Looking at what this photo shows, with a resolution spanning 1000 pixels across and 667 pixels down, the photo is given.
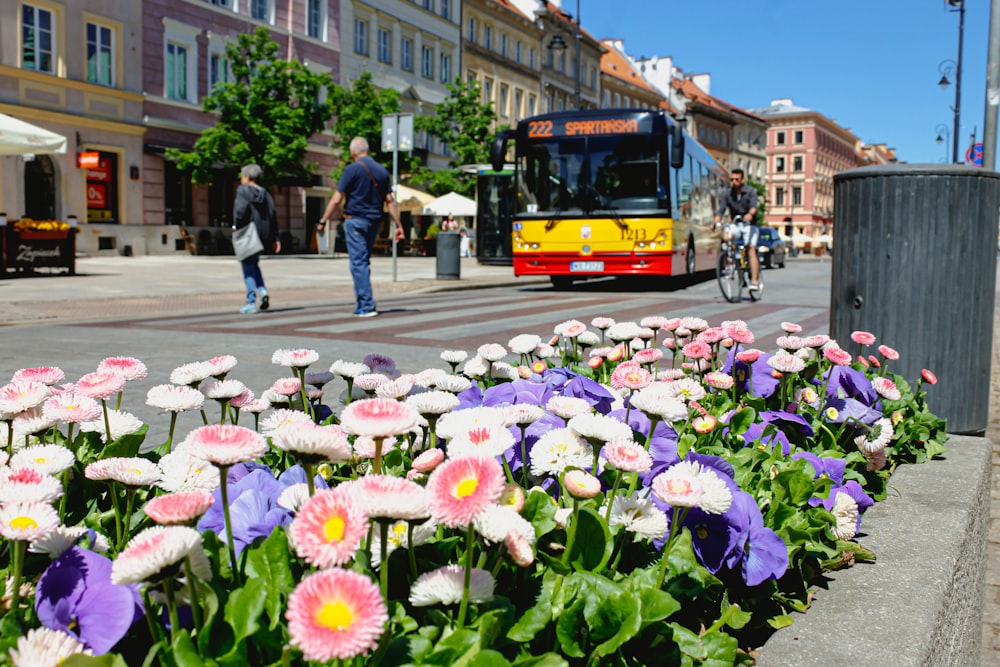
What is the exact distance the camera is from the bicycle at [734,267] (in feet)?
45.9

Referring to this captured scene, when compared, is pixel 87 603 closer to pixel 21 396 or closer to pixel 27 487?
pixel 27 487

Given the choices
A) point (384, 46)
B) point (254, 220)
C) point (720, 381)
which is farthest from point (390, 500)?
point (384, 46)

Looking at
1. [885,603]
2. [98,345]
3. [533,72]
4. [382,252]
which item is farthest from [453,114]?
[885,603]

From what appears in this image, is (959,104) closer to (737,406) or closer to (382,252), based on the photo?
(382,252)

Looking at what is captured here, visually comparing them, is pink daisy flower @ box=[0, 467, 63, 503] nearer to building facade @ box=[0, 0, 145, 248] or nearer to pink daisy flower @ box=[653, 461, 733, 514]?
pink daisy flower @ box=[653, 461, 733, 514]

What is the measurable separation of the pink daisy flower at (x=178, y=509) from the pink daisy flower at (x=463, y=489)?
30 centimetres

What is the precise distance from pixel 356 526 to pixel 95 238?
97.7 feet

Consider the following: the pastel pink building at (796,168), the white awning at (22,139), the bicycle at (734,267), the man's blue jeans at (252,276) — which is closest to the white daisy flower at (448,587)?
the man's blue jeans at (252,276)

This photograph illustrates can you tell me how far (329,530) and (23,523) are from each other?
15.8 inches

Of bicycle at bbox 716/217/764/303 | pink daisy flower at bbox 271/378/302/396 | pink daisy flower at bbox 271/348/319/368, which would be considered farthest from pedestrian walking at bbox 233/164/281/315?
pink daisy flower at bbox 271/378/302/396

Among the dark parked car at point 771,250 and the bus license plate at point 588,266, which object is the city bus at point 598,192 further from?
the dark parked car at point 771,250

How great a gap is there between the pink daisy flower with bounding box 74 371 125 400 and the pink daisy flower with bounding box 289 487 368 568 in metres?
0.93

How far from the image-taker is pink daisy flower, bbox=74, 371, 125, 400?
6.20ft

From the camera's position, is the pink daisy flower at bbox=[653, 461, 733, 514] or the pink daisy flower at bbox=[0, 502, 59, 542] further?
the pink daisy flower at bbox=[653, 461, 733, 514]
